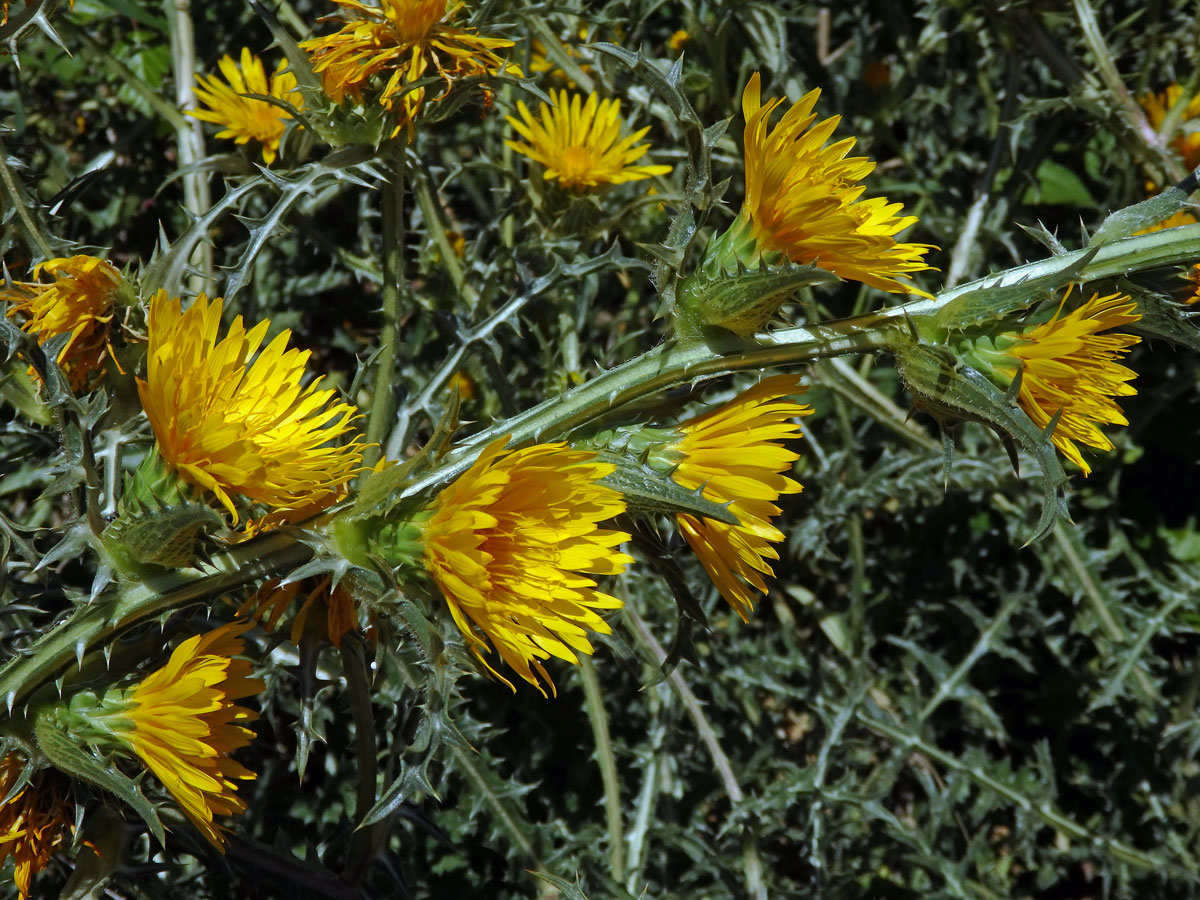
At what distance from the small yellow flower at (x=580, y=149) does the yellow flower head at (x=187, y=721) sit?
128 centimetres

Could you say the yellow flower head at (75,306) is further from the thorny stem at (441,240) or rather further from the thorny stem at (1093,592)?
the thorny stem at (1093,592)

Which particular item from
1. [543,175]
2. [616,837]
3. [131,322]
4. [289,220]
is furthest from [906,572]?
[131,322]

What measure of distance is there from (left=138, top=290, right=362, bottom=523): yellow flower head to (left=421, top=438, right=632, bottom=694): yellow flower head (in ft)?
0.62

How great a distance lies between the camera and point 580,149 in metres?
2.19

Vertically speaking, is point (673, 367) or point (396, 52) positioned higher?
point (396, 52)

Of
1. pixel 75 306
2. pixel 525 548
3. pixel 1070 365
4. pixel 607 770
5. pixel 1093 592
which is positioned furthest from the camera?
pixel 1093 592

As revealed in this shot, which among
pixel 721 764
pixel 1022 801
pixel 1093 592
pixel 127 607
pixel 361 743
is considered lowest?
pixel 1022 801

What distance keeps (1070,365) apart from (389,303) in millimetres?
1147

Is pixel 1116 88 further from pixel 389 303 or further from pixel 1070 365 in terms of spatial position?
pixel 389 303

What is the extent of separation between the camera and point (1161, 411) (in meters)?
2.92

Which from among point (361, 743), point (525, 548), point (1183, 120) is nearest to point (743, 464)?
point (525, 548)

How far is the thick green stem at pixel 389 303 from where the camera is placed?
67.2 inches

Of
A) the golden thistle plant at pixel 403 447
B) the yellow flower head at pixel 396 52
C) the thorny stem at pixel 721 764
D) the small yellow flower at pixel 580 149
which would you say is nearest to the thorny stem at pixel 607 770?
the thorny stem at pixel 721 764

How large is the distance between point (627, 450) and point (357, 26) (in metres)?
0.90
